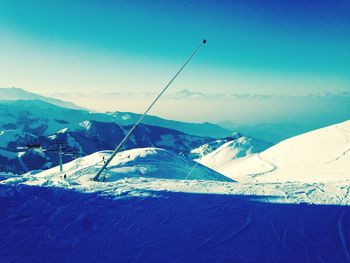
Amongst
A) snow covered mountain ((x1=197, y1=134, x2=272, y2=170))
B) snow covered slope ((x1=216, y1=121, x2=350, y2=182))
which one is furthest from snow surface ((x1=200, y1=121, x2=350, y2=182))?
snow covered mountain ((x1=197, y1=134, x2=272, y2=170))

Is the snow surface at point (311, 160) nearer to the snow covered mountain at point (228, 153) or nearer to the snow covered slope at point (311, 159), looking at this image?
the snow covered slope at point (311, 159)

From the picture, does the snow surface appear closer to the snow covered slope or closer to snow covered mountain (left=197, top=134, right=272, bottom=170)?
the snow covered slope

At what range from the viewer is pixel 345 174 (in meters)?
34.0

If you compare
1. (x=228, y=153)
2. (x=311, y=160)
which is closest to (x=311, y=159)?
(x=311, y=160)

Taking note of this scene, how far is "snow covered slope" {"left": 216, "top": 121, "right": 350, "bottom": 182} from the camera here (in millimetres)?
38344

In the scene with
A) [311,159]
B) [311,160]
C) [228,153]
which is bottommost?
[228,153]

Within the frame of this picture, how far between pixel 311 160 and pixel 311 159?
1.20 meters

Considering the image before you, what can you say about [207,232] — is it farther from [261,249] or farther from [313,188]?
[313,188]

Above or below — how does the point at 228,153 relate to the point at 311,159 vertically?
below

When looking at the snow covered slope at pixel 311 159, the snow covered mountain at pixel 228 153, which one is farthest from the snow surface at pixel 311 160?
the snow covered mountain at pixel 228 153

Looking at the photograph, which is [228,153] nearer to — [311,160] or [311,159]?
[311,159]

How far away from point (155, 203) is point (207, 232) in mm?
2436

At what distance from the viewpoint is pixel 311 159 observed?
2083 inches

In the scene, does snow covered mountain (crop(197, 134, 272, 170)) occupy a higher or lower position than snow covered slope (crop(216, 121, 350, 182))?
lower
